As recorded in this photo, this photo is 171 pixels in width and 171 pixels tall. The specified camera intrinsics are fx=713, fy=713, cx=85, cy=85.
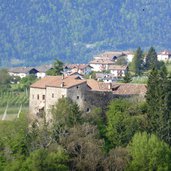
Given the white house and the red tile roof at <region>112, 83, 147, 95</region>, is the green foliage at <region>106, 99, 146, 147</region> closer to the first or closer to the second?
the red tile roof at <region>112, 83, 147, 95</region>

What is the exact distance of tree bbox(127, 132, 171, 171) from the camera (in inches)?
1806

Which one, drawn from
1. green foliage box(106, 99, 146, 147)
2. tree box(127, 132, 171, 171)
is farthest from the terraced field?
tree box(127, 132, 171, 171)

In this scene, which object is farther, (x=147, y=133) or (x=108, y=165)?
(x=147, y=133)

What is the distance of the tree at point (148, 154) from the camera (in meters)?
45.9

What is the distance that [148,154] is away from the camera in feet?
152

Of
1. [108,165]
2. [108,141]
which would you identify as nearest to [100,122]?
[108,141]

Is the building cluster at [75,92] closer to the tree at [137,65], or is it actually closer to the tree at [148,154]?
the tree at [148,154]

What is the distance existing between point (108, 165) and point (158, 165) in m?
3.39

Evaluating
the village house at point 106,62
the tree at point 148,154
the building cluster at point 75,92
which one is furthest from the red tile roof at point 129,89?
the village house at point 106,62

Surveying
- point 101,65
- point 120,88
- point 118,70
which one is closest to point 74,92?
point 120,88

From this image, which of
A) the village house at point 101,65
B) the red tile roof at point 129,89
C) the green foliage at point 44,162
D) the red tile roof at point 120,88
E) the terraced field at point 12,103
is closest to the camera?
the green foliage at point 44,162

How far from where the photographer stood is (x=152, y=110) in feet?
161

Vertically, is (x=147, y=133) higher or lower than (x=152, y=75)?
lower

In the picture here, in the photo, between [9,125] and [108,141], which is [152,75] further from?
[9,125]
